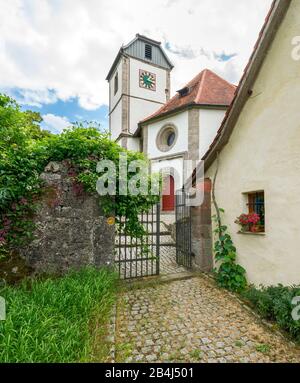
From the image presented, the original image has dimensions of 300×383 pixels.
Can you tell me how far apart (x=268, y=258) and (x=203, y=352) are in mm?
2072

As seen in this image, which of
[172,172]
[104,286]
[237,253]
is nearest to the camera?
[104,286]

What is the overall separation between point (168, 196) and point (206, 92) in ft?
22.8

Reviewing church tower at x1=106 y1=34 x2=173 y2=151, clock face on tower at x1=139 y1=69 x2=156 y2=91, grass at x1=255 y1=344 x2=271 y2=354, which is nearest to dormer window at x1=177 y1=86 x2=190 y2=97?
church tower at x1=106 y1=34 x2=173 y2=151

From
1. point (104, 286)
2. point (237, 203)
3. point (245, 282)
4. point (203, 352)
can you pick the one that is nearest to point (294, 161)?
point (237, 203)

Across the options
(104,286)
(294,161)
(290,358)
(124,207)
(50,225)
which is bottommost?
(290,358)

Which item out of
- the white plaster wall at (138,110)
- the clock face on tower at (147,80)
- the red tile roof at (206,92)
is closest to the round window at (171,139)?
the red tile roof at (206,92)

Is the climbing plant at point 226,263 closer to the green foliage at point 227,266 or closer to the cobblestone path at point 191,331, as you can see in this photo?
the green foliage at point 227,266

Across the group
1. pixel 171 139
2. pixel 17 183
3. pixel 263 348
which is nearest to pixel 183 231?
pixel 263 348

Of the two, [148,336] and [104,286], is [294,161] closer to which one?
[148,336]

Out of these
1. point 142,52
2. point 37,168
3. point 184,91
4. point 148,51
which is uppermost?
point 148,51

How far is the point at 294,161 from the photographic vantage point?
328 centimetres

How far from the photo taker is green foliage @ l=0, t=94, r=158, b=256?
3529 millimetres

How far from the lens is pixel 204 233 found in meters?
5.14

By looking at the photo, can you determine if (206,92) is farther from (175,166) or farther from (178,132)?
(175,166)
